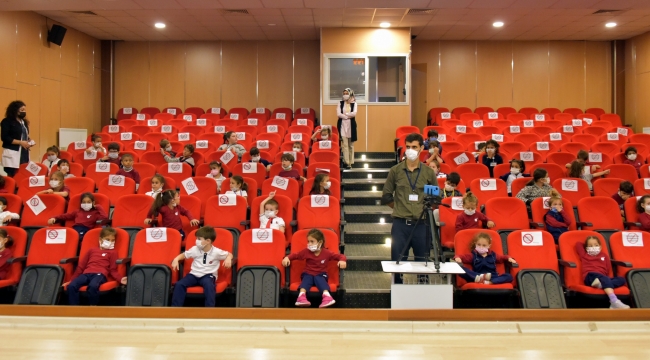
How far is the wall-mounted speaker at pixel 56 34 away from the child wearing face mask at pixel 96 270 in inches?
243

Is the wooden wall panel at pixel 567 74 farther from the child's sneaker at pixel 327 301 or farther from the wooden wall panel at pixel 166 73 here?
the child's sneaker at pixel 327 301

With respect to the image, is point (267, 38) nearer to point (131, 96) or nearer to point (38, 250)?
point (131, 96)

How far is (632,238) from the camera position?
4.54 m

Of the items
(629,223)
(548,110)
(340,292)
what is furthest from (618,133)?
(340,292)

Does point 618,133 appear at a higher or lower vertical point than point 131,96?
lower

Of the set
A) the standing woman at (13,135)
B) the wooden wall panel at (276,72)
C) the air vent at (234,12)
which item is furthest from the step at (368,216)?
the wooden wall panel at (276,72)

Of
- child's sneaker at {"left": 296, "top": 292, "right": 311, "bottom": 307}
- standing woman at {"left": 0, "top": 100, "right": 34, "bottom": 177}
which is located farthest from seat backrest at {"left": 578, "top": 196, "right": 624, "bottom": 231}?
standing woman at {"left": 0, "top": 100, "right": 34, "bottom": 177}

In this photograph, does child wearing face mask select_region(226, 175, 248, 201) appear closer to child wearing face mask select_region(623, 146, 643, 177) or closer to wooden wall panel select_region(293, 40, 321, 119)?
child wearing face mask select_region(623, 146, 643, 177)

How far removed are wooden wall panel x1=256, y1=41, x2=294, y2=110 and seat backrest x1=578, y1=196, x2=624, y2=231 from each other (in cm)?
724

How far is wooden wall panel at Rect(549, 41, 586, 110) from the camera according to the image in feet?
37.2

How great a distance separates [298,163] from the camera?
6.70m

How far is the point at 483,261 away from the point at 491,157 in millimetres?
2917

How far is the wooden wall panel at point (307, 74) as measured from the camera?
1142cm

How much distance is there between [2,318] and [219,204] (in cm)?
222
